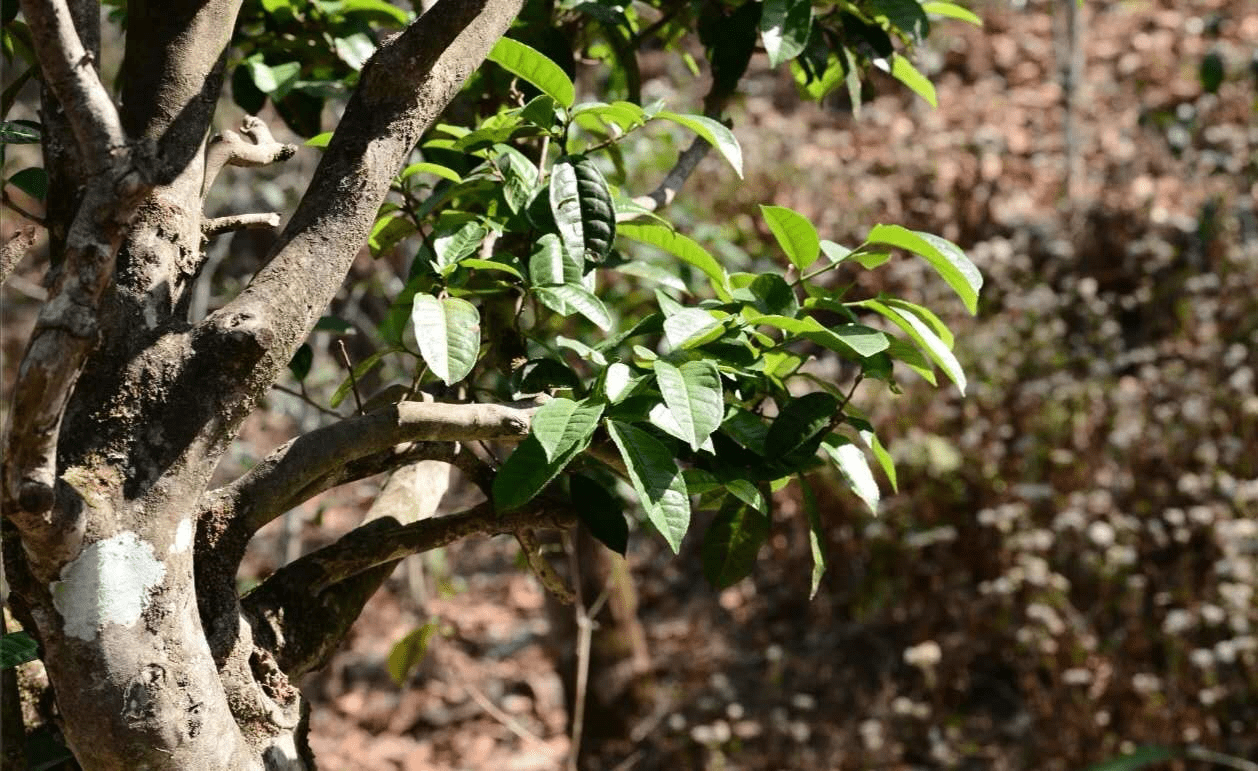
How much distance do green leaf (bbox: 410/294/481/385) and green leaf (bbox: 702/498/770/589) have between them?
13.8 inches

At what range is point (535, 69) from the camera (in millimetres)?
1126

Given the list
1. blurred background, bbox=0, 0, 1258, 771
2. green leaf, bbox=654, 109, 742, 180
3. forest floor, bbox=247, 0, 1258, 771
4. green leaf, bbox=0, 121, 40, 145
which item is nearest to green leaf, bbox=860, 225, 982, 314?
green leaf, bbox=654, 109, 742, 180

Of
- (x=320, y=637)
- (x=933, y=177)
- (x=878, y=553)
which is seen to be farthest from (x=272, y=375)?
(x=933, y=177)

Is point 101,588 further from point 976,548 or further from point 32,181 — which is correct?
point 976,548

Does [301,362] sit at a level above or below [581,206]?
below

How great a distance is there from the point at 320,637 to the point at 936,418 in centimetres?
295

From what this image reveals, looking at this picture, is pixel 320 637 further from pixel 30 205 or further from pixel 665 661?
pixel 30 205

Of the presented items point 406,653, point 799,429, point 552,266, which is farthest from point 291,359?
point 406,653

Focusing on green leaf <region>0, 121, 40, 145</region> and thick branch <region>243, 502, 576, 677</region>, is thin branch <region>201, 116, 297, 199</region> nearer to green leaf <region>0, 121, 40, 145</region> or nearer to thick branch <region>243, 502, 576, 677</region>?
green leaf <region>0, 121, 40, 145</region>

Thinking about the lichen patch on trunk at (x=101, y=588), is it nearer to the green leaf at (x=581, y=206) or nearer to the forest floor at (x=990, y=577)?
the green leaf at (x=581, y=206)

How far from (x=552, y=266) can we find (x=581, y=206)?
6 cm

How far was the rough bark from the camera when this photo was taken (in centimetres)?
84

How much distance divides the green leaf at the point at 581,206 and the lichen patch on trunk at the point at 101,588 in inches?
18.2

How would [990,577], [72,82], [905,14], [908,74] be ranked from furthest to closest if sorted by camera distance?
[990,577] < [908,74] < [905,14] < [72,82]
